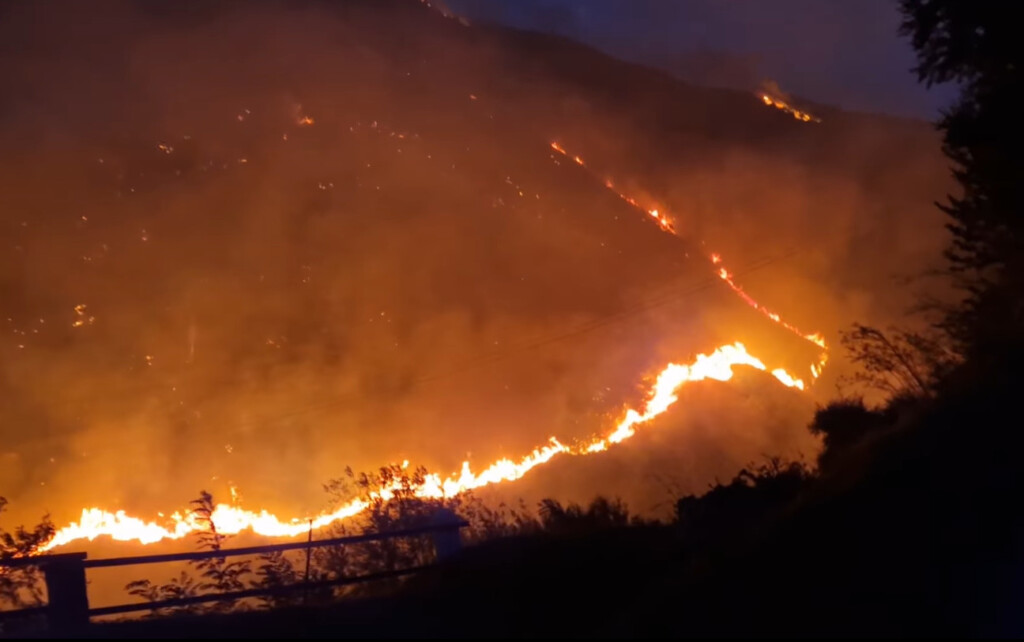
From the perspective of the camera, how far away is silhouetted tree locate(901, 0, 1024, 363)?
494 inches

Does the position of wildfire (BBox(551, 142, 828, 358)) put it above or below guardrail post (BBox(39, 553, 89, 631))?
above

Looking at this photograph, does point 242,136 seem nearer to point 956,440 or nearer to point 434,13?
point 434,13

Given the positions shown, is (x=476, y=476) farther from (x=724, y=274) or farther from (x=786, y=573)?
(x=786, y=573)

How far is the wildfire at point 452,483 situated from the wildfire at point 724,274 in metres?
3.32

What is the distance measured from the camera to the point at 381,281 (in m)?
31.7

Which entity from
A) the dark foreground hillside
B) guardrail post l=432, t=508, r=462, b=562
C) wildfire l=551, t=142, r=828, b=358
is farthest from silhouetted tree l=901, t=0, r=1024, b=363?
wildfire l=551, t=142, r=828, b=358

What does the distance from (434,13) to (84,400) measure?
23576 millimetres

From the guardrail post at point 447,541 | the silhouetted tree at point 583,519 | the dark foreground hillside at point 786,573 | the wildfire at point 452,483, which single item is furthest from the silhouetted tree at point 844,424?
the wildfire at point 452,483

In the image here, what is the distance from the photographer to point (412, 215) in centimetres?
3341

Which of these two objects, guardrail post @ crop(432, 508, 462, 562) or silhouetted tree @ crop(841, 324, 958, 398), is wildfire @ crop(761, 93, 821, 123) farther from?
guardrail post @ crop(432, 508, 462, 562)

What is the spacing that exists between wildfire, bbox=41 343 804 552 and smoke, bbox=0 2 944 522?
1.58 ft

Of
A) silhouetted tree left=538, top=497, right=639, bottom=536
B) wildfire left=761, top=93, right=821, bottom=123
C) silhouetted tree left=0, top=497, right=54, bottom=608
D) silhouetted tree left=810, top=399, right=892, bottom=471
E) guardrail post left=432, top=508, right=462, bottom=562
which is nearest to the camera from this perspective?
guardrail post left=432, top=508, right=462, bottom=562

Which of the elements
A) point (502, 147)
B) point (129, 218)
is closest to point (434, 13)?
point (502, 147)

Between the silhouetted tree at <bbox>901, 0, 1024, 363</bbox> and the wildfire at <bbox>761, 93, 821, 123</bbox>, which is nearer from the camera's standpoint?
the silhouetted tree at <bbox>901, 0, 1024, 363</bbox>
